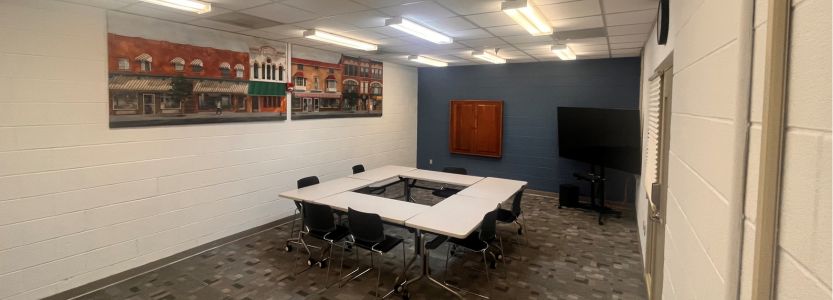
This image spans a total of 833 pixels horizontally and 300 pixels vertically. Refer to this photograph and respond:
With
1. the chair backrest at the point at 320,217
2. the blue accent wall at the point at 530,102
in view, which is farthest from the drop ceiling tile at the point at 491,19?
the blue accent wall at the point at 530,102

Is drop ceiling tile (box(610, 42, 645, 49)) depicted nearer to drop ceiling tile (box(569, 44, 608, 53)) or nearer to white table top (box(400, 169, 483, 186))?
drop ceiling tile (box(569, 44, 608, 53))

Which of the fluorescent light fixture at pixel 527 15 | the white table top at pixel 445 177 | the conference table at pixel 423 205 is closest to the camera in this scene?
the fluorescent light fixture at pixel 527 15

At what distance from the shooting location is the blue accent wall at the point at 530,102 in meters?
7.36

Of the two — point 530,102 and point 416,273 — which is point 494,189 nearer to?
point 416,273

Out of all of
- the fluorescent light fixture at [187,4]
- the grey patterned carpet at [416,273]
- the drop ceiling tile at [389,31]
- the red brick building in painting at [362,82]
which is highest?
the drop ceiling tile at [389,31]

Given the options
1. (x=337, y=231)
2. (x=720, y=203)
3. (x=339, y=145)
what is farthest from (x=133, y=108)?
(x=720, y=203)

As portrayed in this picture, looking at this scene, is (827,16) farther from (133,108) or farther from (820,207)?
(133,108)

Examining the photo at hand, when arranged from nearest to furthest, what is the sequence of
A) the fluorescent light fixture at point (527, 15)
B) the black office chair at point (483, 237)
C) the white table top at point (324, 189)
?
the fluorescent light fixture at point (527, 15) → the black office chair at point (483, 237) → the white table top at point (324, 189)

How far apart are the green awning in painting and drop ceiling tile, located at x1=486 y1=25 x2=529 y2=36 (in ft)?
10.5

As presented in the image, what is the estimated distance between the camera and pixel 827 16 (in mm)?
640

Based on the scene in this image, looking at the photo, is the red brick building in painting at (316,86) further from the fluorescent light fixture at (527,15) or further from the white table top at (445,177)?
the fluorescent light fixture at (527,15)

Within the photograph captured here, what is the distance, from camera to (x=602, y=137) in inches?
243

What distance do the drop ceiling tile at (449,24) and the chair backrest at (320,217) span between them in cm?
233

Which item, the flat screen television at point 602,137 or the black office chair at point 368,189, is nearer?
the flat screen television at point 602,137
